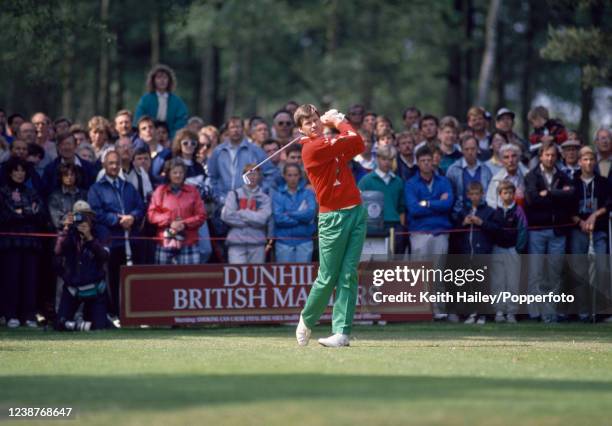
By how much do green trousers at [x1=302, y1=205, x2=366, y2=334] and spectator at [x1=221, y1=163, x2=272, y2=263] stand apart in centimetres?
484

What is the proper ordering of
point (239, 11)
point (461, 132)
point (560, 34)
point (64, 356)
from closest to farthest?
point (64, 356), point (461, 132), point (560, 34), point (239, 11)

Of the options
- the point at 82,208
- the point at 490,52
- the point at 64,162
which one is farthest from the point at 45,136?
the point at 490,52

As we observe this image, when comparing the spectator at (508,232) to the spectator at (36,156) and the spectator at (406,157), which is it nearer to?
the spectator at (406,157)

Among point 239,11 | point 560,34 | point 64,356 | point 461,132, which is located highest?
point 239,11

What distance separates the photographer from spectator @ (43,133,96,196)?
1822cm

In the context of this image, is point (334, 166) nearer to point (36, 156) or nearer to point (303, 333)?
point (303, 333)

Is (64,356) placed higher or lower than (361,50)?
lower

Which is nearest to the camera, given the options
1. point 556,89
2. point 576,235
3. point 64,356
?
point 64,356

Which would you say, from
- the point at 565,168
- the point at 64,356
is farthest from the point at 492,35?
the point at 64,356

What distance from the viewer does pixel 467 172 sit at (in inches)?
767

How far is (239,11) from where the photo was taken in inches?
1857

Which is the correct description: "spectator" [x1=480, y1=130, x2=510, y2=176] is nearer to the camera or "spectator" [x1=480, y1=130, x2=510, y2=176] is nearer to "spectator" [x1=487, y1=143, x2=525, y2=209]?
"spectator" [x1=487, y1=143, x2=525, y2=209]

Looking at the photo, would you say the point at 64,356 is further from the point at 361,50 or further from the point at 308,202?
the point at 361,50

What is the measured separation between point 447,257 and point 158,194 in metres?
4.14
